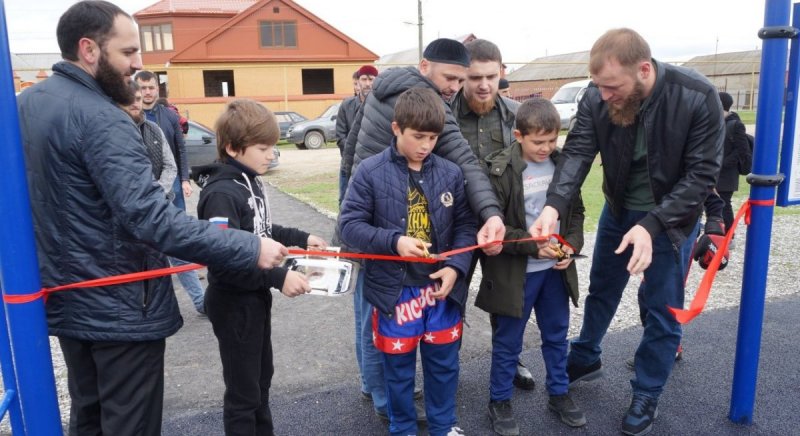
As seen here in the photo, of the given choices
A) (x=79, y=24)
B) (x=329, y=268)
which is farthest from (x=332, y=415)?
(x=79, y=24)

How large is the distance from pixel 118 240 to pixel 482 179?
175 cm

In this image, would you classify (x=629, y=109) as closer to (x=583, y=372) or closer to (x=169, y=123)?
(x=583, y=372)

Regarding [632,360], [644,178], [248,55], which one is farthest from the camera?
[248,55]

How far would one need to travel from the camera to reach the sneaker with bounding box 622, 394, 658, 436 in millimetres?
3232

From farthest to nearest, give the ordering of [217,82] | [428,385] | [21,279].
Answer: [217,82], [428,385], [21,279]

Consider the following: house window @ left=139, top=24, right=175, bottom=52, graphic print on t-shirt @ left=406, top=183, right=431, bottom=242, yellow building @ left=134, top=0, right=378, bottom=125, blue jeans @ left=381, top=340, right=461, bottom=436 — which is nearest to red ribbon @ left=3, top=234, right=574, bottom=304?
graphic print on t-shirt @ left=406, top=183, right=431, bottom=242

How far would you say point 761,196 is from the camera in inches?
124

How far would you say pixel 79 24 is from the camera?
212cm

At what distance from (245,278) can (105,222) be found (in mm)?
637

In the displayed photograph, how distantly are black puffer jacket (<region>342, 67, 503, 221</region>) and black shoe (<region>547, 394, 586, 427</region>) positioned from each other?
4.03 ft

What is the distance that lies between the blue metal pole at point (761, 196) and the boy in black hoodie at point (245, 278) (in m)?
2.43

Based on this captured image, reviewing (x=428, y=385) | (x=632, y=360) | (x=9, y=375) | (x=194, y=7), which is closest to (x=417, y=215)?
(x=428, y=385)

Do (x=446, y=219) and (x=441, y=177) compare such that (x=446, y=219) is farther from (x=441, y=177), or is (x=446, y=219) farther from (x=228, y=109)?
(x=228, y=109)

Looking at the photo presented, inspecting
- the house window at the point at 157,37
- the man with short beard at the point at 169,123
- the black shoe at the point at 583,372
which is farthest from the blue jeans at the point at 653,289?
the house window at the point at 157,37
